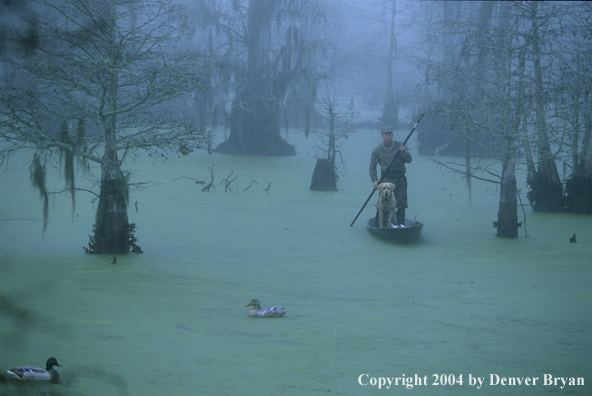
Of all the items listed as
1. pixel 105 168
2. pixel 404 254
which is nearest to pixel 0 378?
pixel 105 168

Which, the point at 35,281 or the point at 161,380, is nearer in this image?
the point at 161,380

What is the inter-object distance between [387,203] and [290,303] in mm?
3766

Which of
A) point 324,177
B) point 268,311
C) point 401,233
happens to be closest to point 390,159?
point 401,233

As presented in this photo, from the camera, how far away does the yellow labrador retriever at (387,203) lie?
8.86 metres

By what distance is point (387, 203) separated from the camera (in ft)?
29.6

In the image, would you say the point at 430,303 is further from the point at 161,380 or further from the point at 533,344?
the point at 161,380

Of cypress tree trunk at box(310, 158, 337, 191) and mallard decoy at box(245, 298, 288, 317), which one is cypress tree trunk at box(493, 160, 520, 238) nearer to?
mallard decoy at box(245, 298, 288, 317)

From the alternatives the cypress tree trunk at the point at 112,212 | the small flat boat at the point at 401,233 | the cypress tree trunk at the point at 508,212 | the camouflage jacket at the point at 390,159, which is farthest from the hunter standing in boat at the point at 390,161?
the cypress tree trunk at the point at 112,212

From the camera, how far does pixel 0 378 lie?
119 cm

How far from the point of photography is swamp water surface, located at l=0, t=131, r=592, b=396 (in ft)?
12.4

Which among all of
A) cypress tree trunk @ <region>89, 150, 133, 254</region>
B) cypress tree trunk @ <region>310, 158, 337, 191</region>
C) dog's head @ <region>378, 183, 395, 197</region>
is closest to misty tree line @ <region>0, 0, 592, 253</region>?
cypress tree trunk @ <region>89, 150, 133, 254</region>

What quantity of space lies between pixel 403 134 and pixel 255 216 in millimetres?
19666

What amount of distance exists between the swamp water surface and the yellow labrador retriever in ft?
1.23

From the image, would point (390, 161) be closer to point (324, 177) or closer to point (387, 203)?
point (387, 203)
